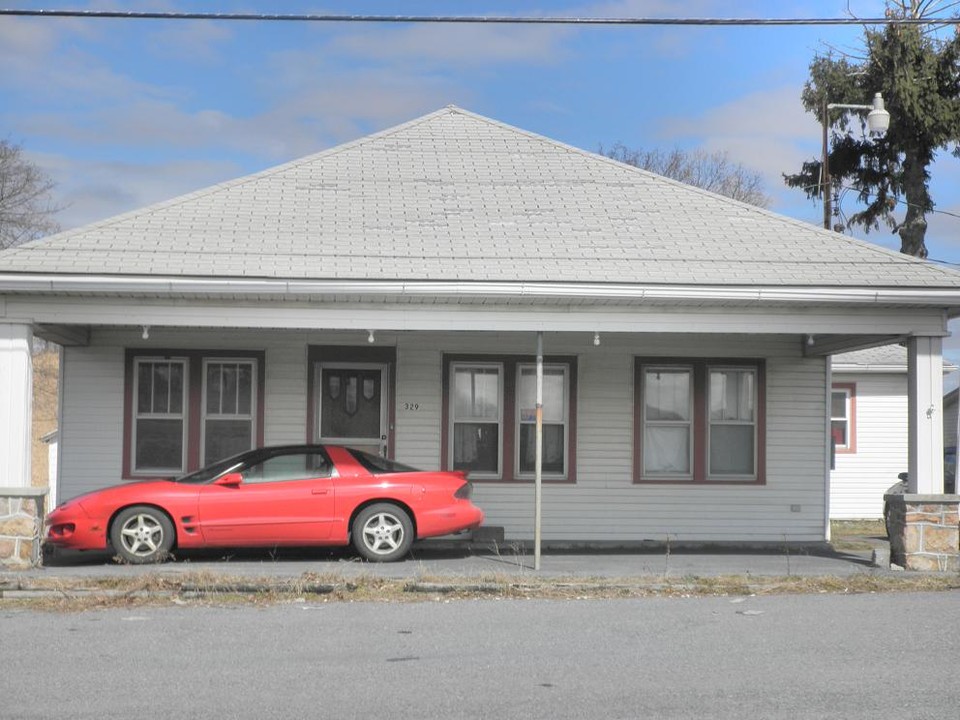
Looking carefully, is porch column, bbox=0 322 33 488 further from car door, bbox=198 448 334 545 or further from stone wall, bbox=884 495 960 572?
stone wall, bbox=884 495 960 572

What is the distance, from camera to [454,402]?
54.6 feet

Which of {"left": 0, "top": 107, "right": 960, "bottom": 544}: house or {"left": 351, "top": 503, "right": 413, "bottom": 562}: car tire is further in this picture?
{"left": 0, "top": 107, "right": 960, "bottom": 544}: house

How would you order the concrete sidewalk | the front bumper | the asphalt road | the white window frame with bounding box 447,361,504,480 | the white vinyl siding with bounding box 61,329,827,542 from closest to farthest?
the asphalt road
the concrete sidewalk
the front bumper
the white vinyl siding with bounding box 61,329,827,542
the white window frame with bounding box 447,361,504,480

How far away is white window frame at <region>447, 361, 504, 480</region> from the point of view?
16.5 meters

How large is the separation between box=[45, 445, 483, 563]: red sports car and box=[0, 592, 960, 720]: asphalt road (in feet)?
7.86

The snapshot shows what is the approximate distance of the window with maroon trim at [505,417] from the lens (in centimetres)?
1658

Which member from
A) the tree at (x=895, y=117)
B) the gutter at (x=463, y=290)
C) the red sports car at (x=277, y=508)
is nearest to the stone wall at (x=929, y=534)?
the gutter at (x=463, y=290)

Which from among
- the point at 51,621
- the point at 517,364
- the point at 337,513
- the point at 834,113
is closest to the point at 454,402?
the point at 517,364

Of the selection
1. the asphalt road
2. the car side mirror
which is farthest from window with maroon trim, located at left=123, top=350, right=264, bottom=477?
the asphalt road

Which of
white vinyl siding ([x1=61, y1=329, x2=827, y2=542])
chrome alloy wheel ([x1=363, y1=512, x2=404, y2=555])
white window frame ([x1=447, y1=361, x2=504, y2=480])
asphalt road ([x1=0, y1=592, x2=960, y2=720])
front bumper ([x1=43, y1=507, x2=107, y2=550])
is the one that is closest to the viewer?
asphalt road ([x1=0, y1=592, x2=960, y2=720])

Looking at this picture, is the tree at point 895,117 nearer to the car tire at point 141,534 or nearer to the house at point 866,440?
the house at point 866,440

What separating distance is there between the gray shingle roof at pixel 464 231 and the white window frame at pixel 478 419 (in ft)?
7.17

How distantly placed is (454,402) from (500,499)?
1.45m

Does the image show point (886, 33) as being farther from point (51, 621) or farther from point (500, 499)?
point (51, 621)
